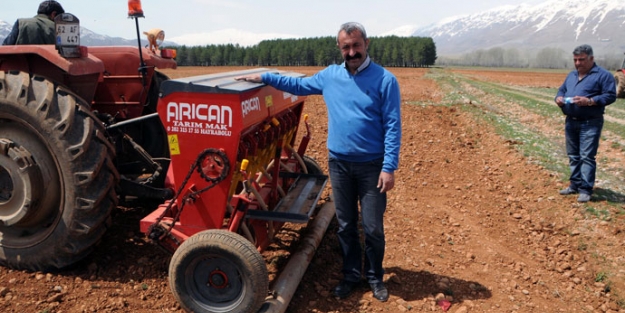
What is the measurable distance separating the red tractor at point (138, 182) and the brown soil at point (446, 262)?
0.34 metres

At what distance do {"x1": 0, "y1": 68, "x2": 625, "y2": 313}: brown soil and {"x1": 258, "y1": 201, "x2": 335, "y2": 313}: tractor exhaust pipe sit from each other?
21 centimetres

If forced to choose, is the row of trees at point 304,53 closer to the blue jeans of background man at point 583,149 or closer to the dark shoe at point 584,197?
the blue jeans of background man at point 583,149

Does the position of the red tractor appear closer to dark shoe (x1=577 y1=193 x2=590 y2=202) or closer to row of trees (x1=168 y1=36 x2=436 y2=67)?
dark shoe (x1=577 y1=193 x2=590 y2=202)

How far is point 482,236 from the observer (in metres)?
5.08

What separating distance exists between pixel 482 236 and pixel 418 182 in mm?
1839

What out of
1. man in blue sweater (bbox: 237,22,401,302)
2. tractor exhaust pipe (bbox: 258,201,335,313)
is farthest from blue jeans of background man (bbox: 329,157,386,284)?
tractor exhaust pipe (bbox: 258,201,335,313)

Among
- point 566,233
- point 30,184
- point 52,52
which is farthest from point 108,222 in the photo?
point 566,233

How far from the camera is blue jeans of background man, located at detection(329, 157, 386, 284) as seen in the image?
3.54m

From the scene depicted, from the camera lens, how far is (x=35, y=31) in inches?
165

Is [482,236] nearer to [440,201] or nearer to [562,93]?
[440,201]

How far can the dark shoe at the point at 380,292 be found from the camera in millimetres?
3688

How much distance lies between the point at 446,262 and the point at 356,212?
1186 millimetres

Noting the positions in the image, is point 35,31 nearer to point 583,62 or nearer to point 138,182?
point 138,182

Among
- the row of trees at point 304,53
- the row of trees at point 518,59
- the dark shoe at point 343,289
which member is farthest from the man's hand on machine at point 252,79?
the row of trees at point 518,59
